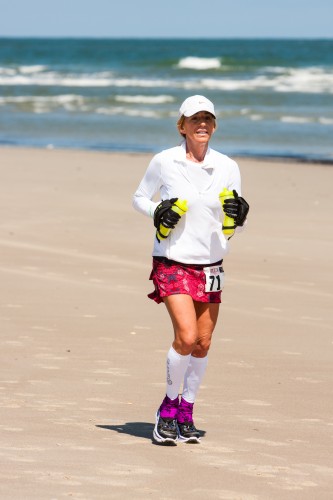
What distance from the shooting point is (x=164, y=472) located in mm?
5184

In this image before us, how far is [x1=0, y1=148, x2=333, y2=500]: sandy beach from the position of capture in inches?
202

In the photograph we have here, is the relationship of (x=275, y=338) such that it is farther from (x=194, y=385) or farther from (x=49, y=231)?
(x=49, y=231)

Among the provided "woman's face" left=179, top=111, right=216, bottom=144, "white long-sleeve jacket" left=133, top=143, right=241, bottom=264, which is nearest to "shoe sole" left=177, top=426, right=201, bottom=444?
"white long-sleeve jacket" left=133, top=143, right=241, bottom=264

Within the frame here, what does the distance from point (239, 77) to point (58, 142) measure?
93.4ft

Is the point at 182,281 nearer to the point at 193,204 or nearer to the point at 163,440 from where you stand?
the point at 193,204

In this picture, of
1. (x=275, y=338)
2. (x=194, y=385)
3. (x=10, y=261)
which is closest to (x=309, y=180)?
(x=10, y=261)

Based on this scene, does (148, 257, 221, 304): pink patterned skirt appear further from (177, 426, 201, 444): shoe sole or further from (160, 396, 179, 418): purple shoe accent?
(177, 426, 201, 444): shoe sole

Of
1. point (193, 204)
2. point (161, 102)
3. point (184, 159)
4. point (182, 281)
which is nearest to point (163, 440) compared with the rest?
point (182, 281)

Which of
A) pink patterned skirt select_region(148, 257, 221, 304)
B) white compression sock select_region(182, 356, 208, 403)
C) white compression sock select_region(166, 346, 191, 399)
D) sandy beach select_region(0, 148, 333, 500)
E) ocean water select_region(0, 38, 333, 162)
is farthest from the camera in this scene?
ocean water select_region(0, 38, 333, 162)

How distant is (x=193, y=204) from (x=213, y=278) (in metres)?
0.36

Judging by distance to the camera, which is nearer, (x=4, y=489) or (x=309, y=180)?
(x=4, y=489)

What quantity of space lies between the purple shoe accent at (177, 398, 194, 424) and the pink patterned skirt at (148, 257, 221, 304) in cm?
56


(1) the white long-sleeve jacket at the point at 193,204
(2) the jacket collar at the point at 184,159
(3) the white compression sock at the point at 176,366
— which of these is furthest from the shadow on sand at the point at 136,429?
(2) the jacket collar at the point at 184,159

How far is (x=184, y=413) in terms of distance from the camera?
586 cm
